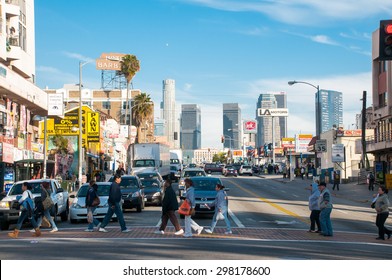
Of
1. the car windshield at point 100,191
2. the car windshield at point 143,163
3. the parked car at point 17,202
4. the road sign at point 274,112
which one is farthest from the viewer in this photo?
the road sign at point 274,112

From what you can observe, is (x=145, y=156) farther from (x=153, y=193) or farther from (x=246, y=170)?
(x=246, y=170)

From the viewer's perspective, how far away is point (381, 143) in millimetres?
60812

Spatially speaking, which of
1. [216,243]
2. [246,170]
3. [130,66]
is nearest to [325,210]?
[216,243]

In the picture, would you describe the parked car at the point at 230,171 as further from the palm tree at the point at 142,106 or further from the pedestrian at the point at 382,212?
the pedestrian at the point at 382,212

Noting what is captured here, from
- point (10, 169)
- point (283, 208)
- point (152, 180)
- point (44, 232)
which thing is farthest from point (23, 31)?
point (44, 232)

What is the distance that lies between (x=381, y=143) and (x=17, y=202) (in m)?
44.4

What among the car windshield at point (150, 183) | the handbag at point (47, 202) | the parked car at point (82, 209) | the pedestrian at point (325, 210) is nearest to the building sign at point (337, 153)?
the car windshield at point (150, 183)

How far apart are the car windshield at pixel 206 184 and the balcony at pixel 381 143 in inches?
1349

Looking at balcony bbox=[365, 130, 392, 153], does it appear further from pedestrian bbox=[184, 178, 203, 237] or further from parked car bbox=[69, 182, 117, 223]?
pedestrian bbox=[184, 178, 203, 237]

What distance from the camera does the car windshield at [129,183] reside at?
29.8m

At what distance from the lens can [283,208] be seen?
3350 centimetres

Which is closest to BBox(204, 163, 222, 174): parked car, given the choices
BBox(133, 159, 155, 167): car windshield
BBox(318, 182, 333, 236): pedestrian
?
BBox(133, 159, 155, 167): car windshield

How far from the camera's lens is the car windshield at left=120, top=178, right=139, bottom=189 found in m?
29.8
